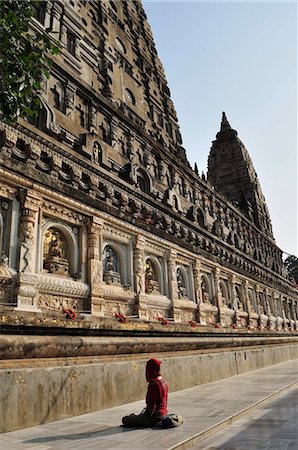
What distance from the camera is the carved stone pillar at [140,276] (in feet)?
37.0

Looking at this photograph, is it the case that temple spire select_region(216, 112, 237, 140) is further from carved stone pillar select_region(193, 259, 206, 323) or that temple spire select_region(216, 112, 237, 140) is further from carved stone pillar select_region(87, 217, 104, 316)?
carved stone pillar select_region(87, 217, 104, 316)

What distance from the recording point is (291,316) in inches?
1288

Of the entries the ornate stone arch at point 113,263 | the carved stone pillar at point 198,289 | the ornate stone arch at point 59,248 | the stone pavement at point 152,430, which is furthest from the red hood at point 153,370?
the carved stone pillar at point 198,289

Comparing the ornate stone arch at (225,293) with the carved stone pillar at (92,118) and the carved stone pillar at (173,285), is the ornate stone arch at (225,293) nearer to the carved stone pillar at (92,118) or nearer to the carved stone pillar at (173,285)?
the carved stone pillar at (173,285)

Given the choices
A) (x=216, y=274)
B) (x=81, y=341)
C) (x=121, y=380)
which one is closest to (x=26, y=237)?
(x=81, y=341)

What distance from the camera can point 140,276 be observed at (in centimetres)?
1173

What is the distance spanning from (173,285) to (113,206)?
4.07 m

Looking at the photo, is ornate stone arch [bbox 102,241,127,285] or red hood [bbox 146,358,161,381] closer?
red hood [bbox 146,358,161,381]

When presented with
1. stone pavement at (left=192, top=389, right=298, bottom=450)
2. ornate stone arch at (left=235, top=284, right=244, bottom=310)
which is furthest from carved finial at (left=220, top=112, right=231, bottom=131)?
stone pavement at (left=192, top=389, right=298, bottom=450)

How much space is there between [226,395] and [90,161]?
9.10 m

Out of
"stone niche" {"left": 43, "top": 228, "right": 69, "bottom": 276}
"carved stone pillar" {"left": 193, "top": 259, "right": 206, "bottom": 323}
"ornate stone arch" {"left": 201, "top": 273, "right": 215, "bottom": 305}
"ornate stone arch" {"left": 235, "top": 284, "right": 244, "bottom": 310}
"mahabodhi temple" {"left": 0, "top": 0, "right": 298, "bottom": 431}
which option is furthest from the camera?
"ornate stone arch" {"left": 235, "top": 284, "right": 244, "bottom": 310}

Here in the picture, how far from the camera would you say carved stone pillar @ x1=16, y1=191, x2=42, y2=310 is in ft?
25.5

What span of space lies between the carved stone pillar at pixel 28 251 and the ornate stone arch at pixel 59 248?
0.41m

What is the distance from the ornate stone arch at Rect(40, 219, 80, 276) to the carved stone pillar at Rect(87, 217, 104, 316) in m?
0.38
